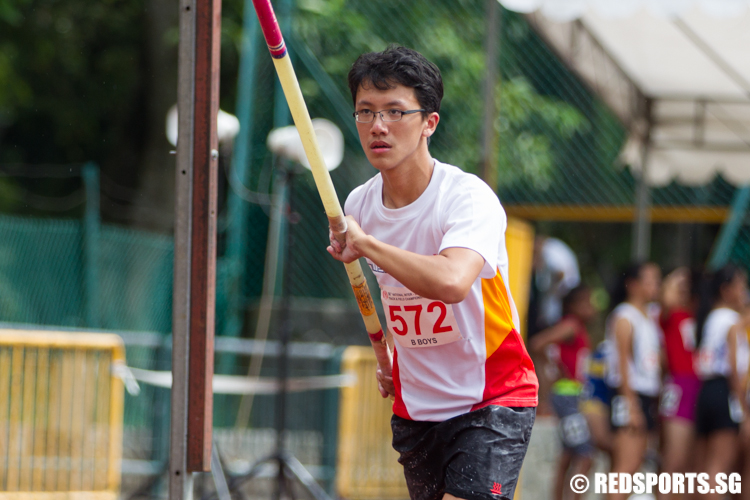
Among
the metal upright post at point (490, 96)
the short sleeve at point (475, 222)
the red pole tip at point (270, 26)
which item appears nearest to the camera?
the red pole tip at point (270, 26)

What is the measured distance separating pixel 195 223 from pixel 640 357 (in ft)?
14.4

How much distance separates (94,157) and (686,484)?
948cm

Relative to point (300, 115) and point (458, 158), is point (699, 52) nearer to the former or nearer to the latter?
point (458, 158)

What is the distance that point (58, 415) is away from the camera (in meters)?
5.63

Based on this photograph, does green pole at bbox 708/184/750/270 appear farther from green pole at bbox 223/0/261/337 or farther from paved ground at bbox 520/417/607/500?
green pole at bbox 223/0/261/337

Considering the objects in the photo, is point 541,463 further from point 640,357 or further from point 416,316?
point 416,316

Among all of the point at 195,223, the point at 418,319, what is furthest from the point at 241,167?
the point at 418,319

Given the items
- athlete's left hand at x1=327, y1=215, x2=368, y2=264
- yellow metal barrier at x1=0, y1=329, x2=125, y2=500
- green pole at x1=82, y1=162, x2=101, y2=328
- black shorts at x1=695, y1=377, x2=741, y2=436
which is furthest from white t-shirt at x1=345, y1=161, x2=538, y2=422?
green pole at x1=82, y1=162, x2=101, y2=328

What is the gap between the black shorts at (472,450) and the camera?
2.85 metres

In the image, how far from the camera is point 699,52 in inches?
313

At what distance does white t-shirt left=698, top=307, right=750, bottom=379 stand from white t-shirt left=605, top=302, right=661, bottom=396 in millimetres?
346

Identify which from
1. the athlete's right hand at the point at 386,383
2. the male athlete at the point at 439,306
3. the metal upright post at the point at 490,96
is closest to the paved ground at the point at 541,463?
the metal upright post at the point at 490,96

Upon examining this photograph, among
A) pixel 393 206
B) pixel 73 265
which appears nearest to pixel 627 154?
pixel 73 265

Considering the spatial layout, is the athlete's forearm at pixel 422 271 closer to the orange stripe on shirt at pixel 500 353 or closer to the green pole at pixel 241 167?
the orange stripe on shirt at pixel 500 353
